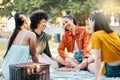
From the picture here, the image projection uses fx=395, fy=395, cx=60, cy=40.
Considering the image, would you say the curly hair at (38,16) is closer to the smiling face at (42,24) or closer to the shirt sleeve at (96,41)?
the smiling face at (42,24)

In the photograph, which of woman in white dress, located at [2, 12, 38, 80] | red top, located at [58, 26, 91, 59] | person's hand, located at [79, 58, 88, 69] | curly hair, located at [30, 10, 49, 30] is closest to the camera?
woman in white dress, located at [2, 12, 38, 80]

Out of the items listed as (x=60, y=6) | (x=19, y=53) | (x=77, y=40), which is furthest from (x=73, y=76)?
(x=60, y=6)

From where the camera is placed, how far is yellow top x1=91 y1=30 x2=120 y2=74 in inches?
253

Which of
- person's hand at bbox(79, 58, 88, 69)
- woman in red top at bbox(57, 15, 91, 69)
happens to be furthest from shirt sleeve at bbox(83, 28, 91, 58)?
person's hand at bbox(79, 58, 88, 69)

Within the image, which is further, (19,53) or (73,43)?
(73,43)

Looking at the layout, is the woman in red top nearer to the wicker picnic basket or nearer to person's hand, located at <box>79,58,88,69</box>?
person's hand, located at <box>79,58,88,69</box>

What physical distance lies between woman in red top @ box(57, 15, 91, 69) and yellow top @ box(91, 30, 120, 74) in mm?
1388

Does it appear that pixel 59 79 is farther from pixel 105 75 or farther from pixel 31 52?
pixel 31 52

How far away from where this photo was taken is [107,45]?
6.44 m

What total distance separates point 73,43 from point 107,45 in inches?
73.8

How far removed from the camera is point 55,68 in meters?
8.08

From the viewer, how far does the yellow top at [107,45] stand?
21.0 feet

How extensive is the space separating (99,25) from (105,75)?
0.97m

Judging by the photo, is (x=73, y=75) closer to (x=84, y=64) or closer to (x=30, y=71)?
(x=84, y=64)
